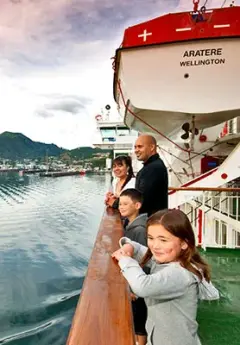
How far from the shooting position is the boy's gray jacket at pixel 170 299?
1.08m

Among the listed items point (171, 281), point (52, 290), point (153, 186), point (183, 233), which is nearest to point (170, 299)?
point (171, 281)

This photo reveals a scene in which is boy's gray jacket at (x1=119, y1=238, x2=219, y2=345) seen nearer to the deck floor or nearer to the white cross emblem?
the deck floor

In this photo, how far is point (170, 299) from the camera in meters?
1.11

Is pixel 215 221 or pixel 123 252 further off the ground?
pixel 123 252

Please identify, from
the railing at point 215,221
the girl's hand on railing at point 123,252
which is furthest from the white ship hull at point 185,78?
the girl's hand on railing at point 123,252

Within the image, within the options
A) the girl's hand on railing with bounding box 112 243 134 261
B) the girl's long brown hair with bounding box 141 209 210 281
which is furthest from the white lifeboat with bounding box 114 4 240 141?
the girl's long brown hair with bounding box 141 209 210 281

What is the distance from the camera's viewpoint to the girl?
3.57 feet

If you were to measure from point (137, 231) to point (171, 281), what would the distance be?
0.72 meters

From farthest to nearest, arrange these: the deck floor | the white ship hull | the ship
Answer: the white ship hull, the ship, the deck floor

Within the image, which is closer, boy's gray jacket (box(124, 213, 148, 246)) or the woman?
boy's gray jacket (box(124, 213, 148, 246))

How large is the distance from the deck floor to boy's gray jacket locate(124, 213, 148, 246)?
126 cm

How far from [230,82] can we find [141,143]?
11.7 ft

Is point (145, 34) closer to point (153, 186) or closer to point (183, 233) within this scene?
point (153, 186)

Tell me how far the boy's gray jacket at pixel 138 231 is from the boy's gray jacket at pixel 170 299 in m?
0.60
